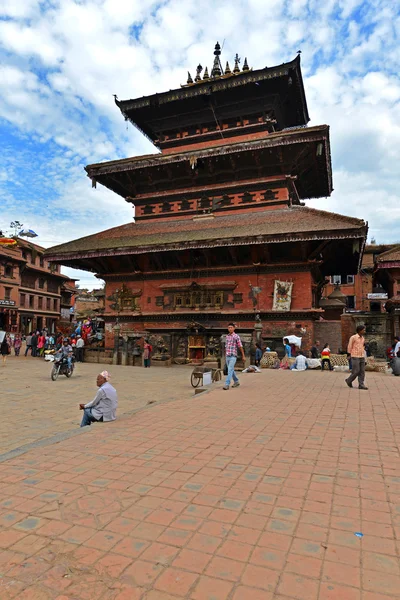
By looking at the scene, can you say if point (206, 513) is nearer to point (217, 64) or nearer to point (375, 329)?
point (375, 329)

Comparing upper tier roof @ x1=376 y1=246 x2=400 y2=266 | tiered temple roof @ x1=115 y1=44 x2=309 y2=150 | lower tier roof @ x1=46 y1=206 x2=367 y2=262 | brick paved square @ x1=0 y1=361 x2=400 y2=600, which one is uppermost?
tiered temple roof @ x1=115 y1=44 x2=309 y2=150

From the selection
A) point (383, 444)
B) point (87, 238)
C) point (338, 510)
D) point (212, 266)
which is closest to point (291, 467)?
point (338, 510)

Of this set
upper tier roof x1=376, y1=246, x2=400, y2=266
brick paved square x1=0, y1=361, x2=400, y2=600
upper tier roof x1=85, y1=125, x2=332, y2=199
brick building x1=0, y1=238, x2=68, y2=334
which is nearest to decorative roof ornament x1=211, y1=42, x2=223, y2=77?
upper tier roof x1=85, y1=125, x2=332, y2=199

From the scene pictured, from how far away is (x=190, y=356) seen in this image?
750 inches

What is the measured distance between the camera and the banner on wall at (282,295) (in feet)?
56.7

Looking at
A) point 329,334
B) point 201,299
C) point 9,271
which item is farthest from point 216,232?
point 9,271

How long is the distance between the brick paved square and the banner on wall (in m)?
11.7

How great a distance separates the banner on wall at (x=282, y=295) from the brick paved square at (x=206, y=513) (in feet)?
38.5

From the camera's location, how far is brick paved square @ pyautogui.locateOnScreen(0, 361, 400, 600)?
87.6 inches

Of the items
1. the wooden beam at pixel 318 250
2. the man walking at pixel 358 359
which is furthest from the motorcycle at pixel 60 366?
the wooden beam at pixel 318 250

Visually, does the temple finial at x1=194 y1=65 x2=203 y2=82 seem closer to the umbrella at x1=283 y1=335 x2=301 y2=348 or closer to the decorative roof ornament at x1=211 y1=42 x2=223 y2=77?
the decorative roof ornament at x1=211 y1=42 x2=223 y2=77

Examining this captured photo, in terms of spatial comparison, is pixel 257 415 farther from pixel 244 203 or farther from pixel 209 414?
pixel 244 203

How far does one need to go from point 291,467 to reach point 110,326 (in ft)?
59.2

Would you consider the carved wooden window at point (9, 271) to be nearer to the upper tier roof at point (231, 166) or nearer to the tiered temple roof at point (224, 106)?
the upper tier roof at point (231, 166)
